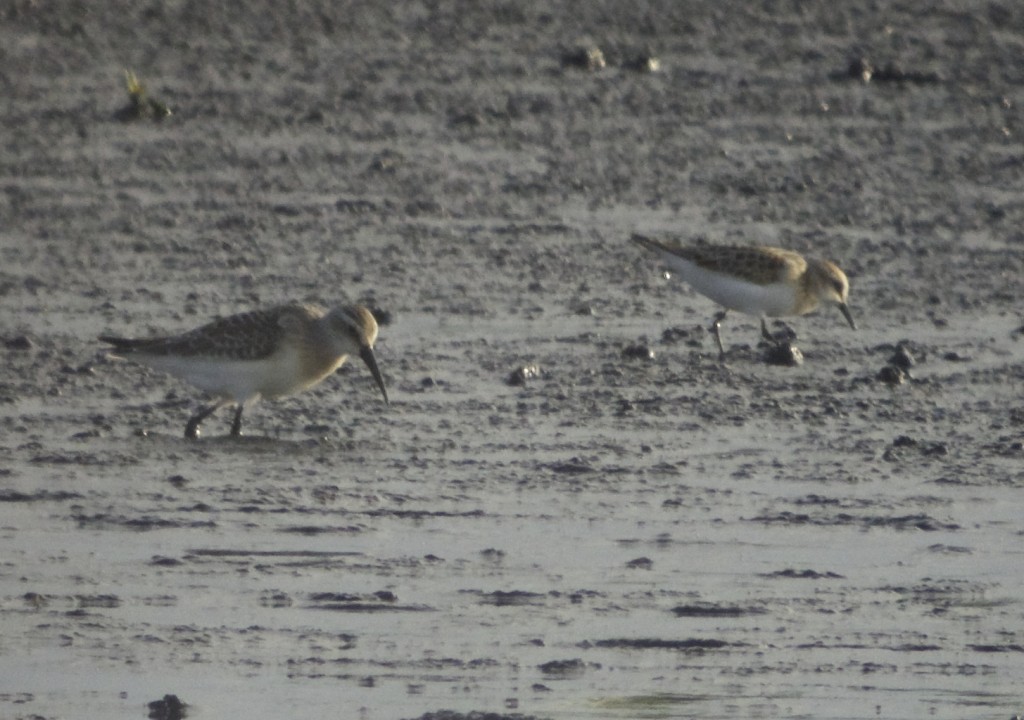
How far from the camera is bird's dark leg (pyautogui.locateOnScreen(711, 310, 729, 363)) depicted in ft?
38.3

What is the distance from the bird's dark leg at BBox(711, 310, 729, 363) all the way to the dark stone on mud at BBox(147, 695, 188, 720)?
548cm

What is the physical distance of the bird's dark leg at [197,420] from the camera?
989 cm

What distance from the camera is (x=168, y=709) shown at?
6488 mm

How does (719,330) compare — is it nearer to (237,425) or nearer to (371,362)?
(371,362)

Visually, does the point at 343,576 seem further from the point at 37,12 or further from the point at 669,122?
the point at 37,12

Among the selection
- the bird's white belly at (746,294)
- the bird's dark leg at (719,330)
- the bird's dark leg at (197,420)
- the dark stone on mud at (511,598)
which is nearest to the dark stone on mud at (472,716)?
the dark stone on mud at (511,598)

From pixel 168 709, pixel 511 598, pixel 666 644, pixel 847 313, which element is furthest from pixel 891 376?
pixel 168 709

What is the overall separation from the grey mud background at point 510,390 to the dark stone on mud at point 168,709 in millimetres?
44

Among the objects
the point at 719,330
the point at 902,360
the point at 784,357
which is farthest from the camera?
the point at 719,330

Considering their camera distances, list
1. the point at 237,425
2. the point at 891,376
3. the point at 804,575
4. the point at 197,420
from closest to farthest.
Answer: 1. the point at 804,575
2. the point at 197,420
3. the point at 237,425
4. the point at 891,376

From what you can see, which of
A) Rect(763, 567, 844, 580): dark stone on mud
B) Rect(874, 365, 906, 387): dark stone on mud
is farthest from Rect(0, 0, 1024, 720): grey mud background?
Rect(874, 365, 906, 387): dark stone on mud

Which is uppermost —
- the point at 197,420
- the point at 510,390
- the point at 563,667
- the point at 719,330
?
the point at 719,330

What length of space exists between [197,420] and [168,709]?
3.59 m

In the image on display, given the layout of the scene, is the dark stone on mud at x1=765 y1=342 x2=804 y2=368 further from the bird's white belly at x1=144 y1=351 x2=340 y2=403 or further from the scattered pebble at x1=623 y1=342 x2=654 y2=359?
the bird's white belly at x1=144 y1=351 x2=340 y2=403
